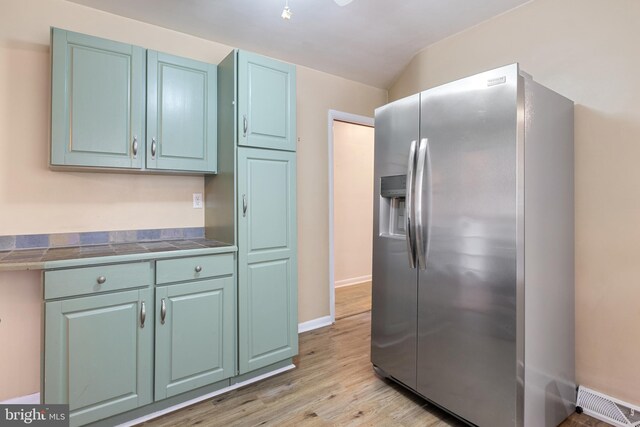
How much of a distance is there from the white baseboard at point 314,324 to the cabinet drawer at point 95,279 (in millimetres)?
1631

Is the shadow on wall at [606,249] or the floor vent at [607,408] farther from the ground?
the shadow on wall at [606,249]

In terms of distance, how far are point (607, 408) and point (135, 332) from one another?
105 inches

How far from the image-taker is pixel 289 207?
236 cm

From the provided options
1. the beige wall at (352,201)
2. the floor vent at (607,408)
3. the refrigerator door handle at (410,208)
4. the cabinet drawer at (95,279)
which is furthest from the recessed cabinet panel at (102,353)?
the beige wall at (352,201)

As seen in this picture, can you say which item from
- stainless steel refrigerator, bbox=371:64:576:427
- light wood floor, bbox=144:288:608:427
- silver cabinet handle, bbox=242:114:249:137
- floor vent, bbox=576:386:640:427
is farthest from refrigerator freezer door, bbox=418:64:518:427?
silver cabinet handle, bbox=242:114:249:137

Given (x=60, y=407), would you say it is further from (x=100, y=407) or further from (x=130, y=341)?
(x=130, y=341)

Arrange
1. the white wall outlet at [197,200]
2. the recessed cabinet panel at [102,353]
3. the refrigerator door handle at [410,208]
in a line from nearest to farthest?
the recessed cabinet panel at [102,353], the refrigerator door handle at [410,208], the white wall outlet at [197,200]

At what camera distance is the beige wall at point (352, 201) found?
477cm

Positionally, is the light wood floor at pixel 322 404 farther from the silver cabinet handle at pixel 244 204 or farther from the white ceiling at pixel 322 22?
the white ceiling at pixel 322 22

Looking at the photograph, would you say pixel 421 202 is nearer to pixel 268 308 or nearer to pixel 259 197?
pixel 259 197

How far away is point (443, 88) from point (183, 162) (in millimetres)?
1700

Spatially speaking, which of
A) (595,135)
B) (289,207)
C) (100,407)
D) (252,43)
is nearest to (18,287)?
(100,407)

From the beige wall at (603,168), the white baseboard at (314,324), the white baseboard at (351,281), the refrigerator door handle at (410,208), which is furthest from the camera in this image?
the white baseboard at (351,281)

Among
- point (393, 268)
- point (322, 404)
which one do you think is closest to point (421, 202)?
point (393, 268)
